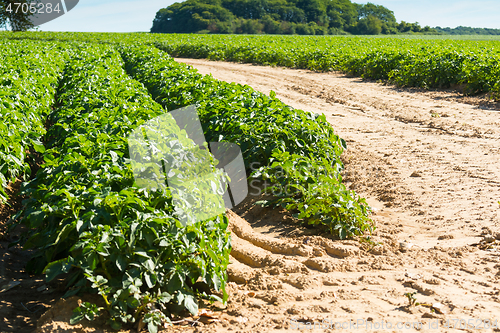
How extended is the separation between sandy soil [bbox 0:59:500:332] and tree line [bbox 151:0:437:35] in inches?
3202

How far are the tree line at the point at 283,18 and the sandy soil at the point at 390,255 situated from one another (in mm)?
81336

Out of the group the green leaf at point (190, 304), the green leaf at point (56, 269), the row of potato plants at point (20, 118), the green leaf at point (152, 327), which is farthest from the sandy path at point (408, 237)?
the row of potato plants at point (20, 118)

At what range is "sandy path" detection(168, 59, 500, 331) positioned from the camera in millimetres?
3133

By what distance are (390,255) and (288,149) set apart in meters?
2.31

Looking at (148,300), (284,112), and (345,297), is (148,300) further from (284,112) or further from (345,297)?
(284,112)

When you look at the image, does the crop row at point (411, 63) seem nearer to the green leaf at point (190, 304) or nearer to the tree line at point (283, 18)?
the green leaf at point (190, 304)

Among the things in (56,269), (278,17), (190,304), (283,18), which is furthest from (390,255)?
(283,18)

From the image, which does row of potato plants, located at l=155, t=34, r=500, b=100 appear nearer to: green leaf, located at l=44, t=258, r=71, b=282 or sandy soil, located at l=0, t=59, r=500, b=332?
sandy soil, located at l=0, t=59, r=500, b=332

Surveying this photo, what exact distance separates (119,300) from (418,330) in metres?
2.19

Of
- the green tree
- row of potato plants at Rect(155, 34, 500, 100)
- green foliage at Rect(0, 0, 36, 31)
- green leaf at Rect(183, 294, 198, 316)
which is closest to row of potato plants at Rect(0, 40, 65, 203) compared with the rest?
green leaf at Rect(183, 294, 198, 316)

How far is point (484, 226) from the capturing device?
4566 millimetres

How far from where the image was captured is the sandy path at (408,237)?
3.13 meters

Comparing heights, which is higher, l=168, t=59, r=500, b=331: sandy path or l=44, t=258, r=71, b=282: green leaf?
l=44, t=258, r=71, b=282: green leaf

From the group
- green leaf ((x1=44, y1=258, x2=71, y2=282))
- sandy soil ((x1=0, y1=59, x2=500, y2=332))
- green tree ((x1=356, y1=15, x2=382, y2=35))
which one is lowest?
sandy soil ((x1=0, y1=59, x2=500, y2=332))
